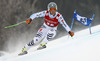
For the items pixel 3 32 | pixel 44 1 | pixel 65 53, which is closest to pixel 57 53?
pixel 65 53

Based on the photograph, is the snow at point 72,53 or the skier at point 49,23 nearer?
the snow at point 72,53

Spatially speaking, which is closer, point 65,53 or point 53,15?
point 65,53

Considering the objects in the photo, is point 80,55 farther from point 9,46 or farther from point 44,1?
point 9,46

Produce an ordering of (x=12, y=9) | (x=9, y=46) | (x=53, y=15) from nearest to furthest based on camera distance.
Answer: (x=53, y=15)
(x=12, y=9)
(x=9, y=46)

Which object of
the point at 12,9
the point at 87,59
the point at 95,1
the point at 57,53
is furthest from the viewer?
the point at 95,1

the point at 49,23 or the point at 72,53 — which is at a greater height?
A: the point at 49,23

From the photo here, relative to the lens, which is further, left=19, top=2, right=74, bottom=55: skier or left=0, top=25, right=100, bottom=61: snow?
left=19, top=2, right=74, bottom=55: skier

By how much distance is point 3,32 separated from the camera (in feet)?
22.1

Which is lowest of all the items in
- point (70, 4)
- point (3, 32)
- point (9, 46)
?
point (9, 46)

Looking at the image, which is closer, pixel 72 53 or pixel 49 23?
pixel 72 53

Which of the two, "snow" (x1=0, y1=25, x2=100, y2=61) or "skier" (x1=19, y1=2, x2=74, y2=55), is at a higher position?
"skier" (x1=19, y1=2, x2=74, y2=55)

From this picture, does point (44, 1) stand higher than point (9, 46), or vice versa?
point (44, 1)

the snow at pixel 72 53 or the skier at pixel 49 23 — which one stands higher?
the skier at pixel 49 23

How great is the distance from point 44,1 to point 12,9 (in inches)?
37.1
